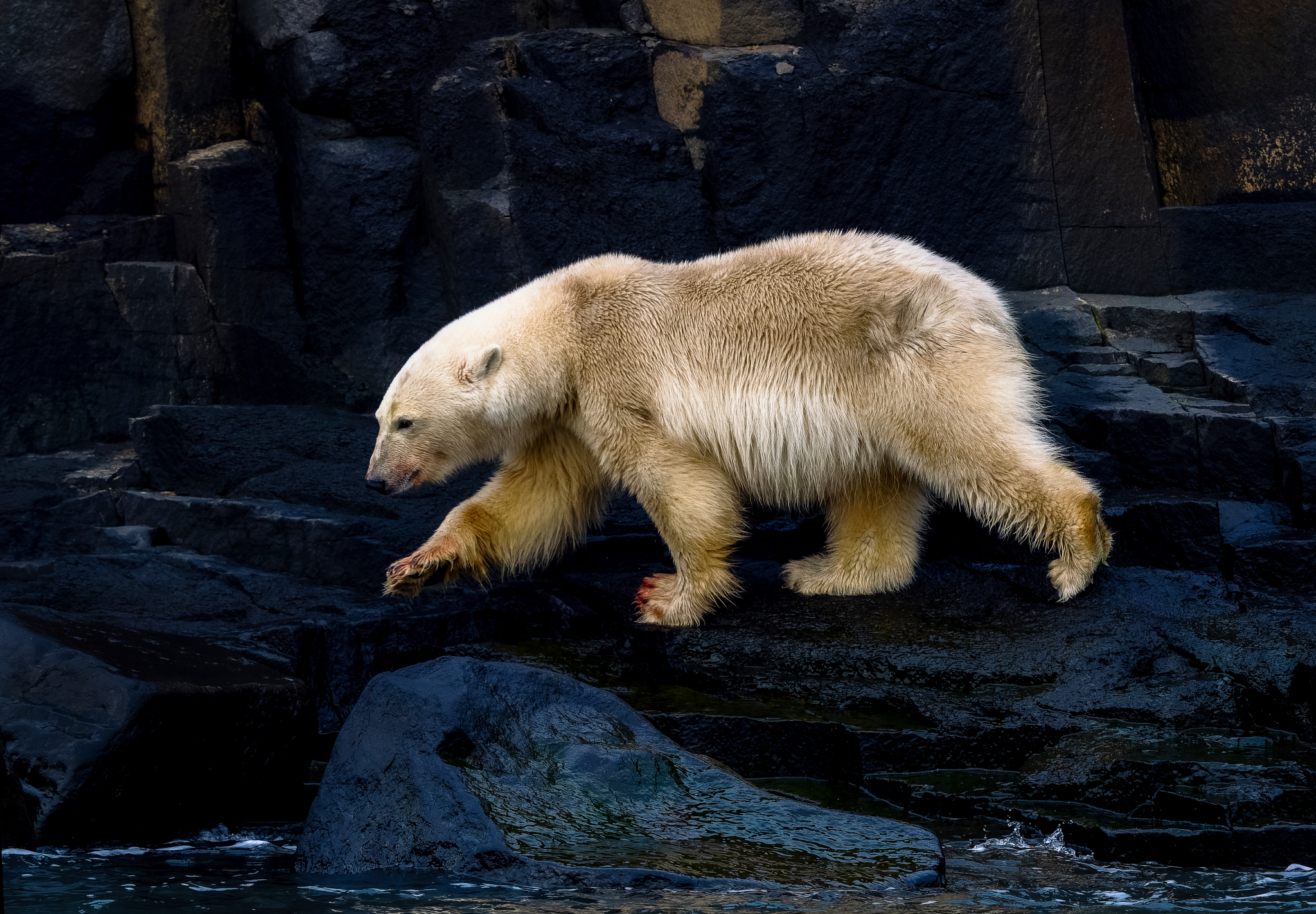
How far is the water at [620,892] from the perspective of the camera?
348 cm

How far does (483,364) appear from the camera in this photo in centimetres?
573

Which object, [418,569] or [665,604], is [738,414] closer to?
[665,604]

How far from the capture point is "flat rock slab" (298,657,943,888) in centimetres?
369

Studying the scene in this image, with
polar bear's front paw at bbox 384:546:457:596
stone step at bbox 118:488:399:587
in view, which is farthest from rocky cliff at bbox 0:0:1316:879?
polar bear's front paw at bbox 384:546:457:596

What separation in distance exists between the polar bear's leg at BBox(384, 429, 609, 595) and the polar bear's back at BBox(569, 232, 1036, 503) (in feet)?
1.78

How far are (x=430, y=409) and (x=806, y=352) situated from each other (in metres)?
1.69

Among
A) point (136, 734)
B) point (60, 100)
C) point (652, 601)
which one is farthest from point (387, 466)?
point (60, 100)

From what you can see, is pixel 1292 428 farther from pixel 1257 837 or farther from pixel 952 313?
pixel 1257 837

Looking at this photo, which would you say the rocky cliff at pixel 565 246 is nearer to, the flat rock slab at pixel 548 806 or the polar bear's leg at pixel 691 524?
the polar bear's leg at pixel 691 524

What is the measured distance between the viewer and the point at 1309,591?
18.5 ft

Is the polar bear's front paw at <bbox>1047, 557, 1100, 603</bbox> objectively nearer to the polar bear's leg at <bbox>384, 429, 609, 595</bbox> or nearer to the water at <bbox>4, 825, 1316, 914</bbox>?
the water at <bbox>4, 825, 1316, 914</bbox>

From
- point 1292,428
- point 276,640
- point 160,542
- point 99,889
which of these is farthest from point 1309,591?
point 160,542

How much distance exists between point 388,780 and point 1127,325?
493 centimetres

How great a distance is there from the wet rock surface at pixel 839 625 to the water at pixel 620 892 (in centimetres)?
17
